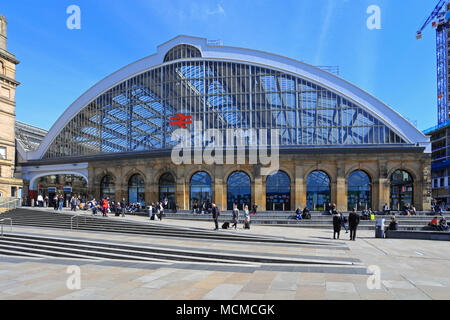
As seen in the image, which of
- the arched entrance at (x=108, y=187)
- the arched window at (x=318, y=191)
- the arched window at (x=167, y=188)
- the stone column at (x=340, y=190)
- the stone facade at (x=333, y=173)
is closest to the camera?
the stone facade at (x=333, y=173)


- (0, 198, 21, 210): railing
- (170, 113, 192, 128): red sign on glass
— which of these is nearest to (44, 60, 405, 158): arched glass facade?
(170, 113, 192, 128): red sign on glass

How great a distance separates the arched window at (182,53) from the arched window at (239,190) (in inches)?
687

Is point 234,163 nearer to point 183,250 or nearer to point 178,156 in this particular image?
point 178,156

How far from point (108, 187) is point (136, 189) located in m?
4.72

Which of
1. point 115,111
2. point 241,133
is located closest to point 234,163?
point 241,133

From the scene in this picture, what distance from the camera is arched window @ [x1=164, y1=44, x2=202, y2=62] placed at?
135 feet

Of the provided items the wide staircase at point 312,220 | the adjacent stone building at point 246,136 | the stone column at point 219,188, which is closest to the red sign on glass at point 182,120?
the adjacent stone building at point 246,136

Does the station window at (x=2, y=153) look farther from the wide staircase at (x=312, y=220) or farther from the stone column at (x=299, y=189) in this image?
the stone column at (x=299, y=189)

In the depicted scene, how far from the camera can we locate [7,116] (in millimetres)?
42406

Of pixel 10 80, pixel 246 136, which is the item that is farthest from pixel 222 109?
pixel 10 80

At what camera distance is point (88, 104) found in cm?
4603

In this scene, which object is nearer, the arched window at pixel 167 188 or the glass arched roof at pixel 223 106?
the glass arched roof at pixel 223 106

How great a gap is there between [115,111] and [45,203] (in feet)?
52.4

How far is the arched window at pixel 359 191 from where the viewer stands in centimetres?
3519
